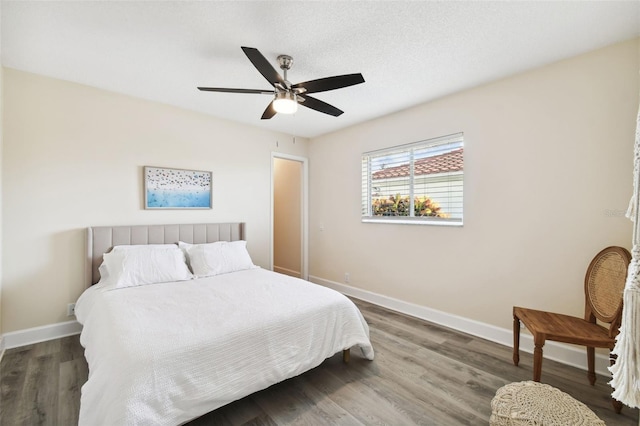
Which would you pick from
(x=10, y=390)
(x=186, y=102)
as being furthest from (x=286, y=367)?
(x=186, y=102)

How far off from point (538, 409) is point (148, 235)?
12.2 feet

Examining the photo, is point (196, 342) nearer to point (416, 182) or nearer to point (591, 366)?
point (591, 366)

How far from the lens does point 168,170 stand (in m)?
3.48

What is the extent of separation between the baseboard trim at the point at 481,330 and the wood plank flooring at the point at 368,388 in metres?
0.08

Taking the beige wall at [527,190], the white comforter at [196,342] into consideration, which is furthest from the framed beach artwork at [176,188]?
the beige wall at [527,190]

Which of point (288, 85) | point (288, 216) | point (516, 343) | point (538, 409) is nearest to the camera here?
point (538, 409)

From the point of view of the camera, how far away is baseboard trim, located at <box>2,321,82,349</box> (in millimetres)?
2605

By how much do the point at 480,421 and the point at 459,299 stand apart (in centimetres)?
150

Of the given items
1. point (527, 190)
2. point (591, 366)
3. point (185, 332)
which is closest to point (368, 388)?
point (185, 332)

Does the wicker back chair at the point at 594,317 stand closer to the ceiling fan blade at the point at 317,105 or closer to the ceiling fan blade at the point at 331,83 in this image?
the ceiling fan blade at the point at 331,83

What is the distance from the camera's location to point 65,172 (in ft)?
9.40

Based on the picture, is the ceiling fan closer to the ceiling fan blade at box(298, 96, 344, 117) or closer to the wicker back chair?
the ceiling fan blade at box(298, 96, 344, 117)

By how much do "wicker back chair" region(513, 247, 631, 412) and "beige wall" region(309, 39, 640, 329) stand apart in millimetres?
184

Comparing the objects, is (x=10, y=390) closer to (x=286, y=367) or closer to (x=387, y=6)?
(x=286, y=367)
